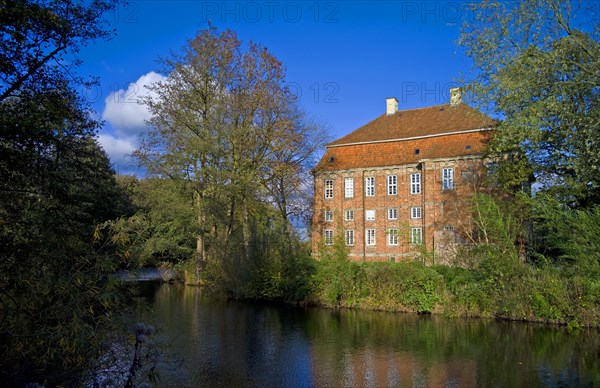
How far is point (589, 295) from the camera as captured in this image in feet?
49.2

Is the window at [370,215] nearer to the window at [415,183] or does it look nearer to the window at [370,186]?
the window at [370,186]

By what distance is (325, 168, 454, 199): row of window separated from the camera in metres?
31.6

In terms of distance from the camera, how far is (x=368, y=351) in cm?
1260

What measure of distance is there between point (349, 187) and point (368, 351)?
77.5ft

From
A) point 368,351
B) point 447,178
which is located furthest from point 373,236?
point 368,351


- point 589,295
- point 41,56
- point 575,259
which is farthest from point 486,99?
point 41,56

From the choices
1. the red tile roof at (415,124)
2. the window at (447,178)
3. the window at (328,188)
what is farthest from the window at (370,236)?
the red tile roof at (415,124)

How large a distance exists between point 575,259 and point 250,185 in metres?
16.4

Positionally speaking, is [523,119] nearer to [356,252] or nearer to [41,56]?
[41,56]

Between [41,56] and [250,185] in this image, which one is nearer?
[41,56]

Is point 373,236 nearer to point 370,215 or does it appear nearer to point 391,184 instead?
point 370,215

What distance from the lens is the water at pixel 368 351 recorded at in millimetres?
10125

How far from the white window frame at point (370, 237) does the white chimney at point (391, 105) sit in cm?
997

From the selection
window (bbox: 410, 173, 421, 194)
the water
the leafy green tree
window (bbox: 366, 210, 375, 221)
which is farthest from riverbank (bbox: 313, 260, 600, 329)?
window (bbox: 410, 173, 421, 194)
